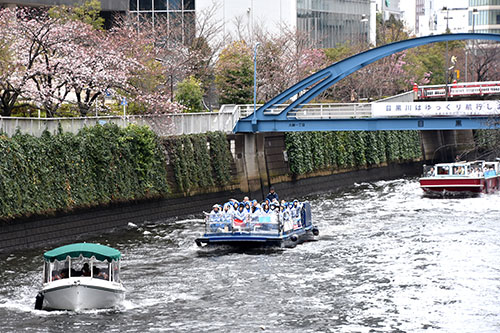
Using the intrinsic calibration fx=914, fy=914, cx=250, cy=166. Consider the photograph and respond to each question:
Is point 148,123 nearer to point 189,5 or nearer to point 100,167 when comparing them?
point 100,167

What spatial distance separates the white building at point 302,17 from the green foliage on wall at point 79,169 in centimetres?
3171

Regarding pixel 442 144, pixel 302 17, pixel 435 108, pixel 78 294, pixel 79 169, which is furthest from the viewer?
pixel 442 144

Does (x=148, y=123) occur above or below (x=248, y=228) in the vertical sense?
above

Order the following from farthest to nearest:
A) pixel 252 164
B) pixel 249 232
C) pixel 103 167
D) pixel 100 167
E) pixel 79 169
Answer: pixel 252 164 < pixel 103 167 < pixel 100 167 < pixel 79 169 < pixel 249 232

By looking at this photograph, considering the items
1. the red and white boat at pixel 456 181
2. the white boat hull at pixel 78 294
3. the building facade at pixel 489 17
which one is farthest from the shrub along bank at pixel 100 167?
the building facade at pixel 489 17

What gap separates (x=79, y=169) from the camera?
42375 mm

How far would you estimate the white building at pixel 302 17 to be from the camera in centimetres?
8138

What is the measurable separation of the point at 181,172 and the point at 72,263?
2167 cm

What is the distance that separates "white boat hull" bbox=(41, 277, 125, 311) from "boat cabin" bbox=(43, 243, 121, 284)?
0.47m

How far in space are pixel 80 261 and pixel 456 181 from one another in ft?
116

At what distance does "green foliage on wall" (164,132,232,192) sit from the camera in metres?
49.8

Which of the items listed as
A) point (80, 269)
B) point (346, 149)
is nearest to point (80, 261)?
point (80, 269)

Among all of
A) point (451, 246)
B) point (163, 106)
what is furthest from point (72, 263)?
point (163, 106)

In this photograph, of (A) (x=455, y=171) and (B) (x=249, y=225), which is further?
(A) (x=455, y=171)
